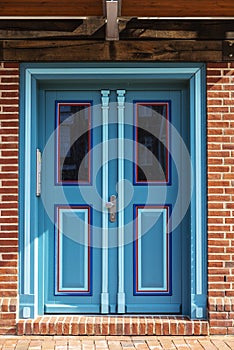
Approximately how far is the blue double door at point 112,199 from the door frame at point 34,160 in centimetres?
19

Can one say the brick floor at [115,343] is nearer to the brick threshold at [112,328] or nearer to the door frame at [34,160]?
the brick threshold at [112,328]

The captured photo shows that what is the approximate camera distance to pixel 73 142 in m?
5.48

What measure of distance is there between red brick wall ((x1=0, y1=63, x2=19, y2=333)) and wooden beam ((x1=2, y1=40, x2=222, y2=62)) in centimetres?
16

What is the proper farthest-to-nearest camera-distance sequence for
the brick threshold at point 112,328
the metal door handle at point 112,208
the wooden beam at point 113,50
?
the metal door handle at point 112,208
the wooden beam at point 113,50
the brick threshold at point 112,328

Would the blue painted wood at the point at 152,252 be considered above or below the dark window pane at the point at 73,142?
below

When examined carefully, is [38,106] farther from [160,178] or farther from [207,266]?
[207,266]

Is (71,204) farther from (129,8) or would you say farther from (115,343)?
(129,8)

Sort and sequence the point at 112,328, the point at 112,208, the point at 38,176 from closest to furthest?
the point at 112,328, the point at 38,176, the point at 112,208

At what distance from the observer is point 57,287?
17.8 ft

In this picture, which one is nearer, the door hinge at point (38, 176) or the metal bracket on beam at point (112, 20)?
the metal bracket on beam at point (112, 20)

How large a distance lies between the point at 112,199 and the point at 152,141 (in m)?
0.63

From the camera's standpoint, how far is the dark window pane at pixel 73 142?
18.0 feet

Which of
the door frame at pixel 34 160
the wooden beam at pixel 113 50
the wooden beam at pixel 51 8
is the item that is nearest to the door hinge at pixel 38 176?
the door frame at pixel 34 160

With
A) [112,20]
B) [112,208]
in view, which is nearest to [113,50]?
[112,20]
